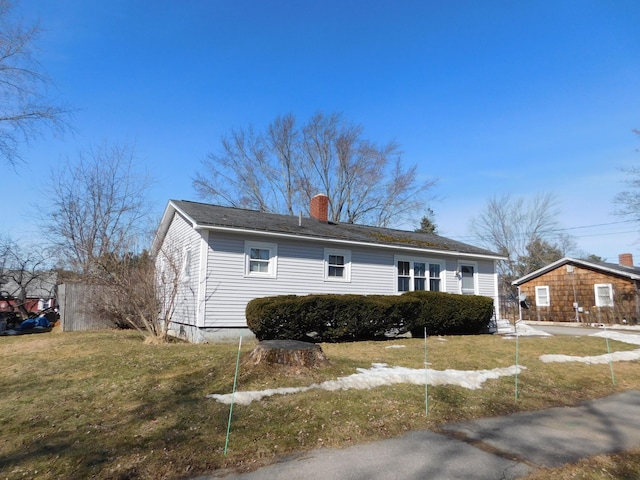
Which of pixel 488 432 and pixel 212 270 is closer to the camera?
pixel 488 432

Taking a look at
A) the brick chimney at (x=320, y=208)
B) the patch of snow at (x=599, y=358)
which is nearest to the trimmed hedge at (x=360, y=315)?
the patch of snow at (x=599, y=358)

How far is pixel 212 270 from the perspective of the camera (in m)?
12.6

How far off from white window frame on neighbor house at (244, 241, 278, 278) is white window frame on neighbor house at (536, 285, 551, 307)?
890 inches

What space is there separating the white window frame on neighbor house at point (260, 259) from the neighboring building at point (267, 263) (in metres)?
0.03

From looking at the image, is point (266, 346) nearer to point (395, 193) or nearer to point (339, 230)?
point (339, 230)

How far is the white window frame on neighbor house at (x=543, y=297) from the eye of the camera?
28034 mm

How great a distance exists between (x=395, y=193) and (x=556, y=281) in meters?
13.3

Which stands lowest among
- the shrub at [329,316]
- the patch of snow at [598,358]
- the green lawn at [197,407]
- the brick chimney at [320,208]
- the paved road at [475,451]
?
the paved road at [475,451]

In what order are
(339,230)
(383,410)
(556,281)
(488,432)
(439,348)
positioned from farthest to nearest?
(556,281) < (339,230) < (439,348) < (383,410) < (488,432)

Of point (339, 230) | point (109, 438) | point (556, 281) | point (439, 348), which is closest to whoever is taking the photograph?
point (109, 438)

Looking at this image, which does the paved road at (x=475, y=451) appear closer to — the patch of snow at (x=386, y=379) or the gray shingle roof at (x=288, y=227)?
the patch of snow at (x=386, y=379)

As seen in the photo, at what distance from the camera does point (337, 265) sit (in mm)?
15086

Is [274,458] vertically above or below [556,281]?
below

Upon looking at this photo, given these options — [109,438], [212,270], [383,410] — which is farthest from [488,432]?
[212,270]
